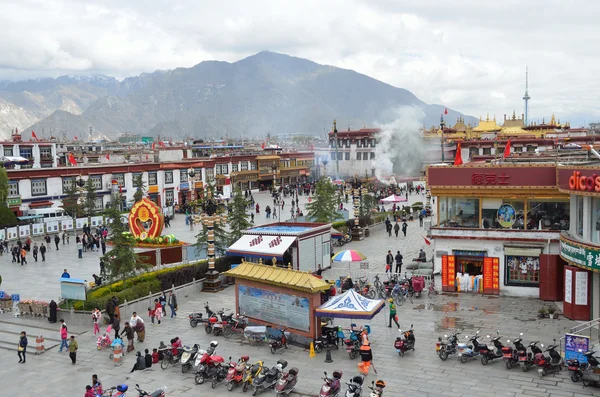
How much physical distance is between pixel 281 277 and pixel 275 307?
1.15 m

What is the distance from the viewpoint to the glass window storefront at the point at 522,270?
1029 inches

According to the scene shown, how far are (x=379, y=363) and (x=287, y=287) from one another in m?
4.08

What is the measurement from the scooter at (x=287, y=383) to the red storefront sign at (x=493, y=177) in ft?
46.4

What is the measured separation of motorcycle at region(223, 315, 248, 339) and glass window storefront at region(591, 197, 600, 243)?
530 inches

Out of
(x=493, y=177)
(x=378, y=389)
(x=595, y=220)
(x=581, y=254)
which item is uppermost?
(x=493, y=177)

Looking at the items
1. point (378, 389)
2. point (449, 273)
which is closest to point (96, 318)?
point (378, 389)

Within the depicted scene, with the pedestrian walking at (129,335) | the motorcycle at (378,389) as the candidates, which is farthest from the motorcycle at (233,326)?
the motorcycle at (378,389)

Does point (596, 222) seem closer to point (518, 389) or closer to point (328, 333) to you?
point (518, 389)

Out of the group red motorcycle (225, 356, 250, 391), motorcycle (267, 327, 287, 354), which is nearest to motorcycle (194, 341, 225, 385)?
red motorcycle (225, 356, 250, 391)

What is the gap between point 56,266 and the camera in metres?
35.7

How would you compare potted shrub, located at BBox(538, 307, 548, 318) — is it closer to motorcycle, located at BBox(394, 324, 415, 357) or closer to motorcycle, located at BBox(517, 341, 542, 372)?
motorcycle, located at BBox(517, 341, 542, 372)

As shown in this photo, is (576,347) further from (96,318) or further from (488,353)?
(96,318)

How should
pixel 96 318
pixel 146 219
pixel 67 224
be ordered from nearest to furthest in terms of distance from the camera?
1. pixel 96 318
2. pixel 146 219
3. pixel 67 224

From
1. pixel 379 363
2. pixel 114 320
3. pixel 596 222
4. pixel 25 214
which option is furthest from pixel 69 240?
pixel 596 222
